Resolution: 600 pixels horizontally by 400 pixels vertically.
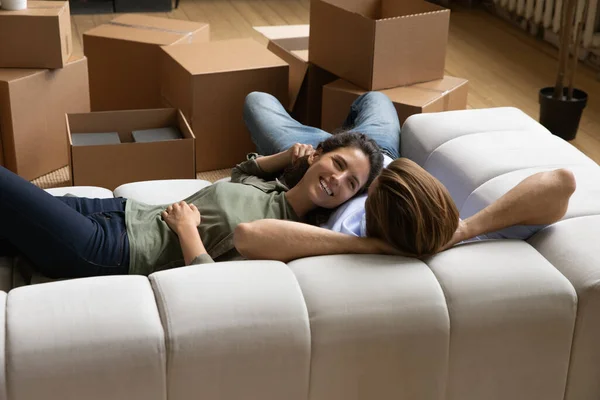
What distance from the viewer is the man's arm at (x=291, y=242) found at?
1.63 meters

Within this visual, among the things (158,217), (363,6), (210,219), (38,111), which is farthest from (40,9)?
(210,219)

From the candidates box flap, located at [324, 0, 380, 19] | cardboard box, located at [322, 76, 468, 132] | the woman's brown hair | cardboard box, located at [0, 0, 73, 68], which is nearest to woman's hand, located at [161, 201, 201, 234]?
the woman's brown hair

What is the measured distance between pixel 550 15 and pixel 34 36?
2.96 metres

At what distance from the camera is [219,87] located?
3.11 m

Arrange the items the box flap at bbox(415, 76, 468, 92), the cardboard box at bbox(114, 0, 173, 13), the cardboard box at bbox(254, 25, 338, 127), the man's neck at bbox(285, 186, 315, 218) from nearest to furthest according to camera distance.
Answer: the man's neck at bbox(285, 186, 315, 218)
the box flap at bbox(415, 76, 468, 92)
the cardboard box at bbox(254, 25, 338, 127)
the cardboard box at bbox(114, 0, 173, 13)

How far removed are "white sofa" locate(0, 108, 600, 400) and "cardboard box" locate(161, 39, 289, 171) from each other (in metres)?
1.62

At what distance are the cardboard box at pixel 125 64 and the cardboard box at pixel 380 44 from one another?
2.28 feet

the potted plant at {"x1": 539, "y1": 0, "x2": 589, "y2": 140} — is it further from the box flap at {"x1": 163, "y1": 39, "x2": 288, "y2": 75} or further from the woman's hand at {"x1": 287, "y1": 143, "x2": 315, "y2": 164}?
the woman's hand at {"x1": 287, "y1": 143, "x2": 315, "y2": 164}

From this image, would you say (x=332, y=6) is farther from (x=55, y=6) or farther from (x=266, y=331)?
(x=266, y=331)

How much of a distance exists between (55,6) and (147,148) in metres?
0.70

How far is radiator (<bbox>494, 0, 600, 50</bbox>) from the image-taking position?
4340 millimetres

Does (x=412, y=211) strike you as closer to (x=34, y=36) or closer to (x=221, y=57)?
(x=221, y=57)

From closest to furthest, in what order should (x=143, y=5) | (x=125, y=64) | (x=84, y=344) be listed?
(x=84, y=344) → (x=125, y=64) → (x=143, y=5)

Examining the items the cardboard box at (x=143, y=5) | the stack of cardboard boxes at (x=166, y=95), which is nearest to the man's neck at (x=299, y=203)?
the stack of cardboard boxes at (x=166, y=95)
